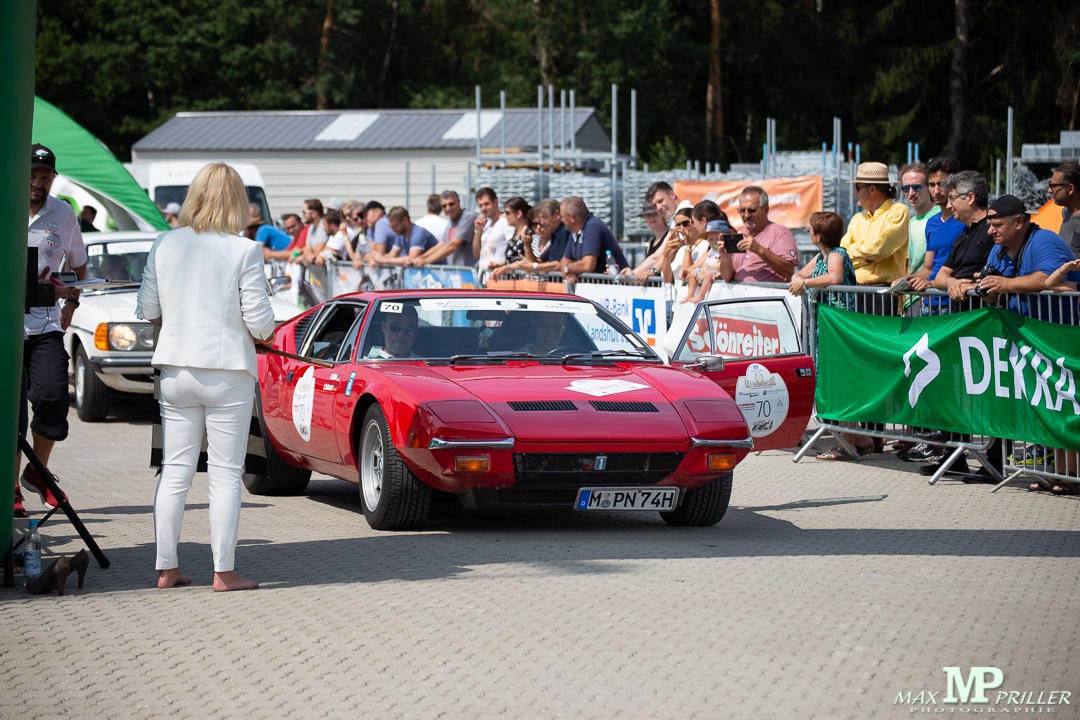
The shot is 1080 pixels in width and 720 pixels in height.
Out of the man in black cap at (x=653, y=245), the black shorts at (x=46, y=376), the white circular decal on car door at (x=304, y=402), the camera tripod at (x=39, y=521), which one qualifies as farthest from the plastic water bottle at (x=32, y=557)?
the man in black cap at (x=653, y=245)

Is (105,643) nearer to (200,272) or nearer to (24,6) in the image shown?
(200,272)

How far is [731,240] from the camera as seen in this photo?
40.2ft

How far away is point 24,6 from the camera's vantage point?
6.21m

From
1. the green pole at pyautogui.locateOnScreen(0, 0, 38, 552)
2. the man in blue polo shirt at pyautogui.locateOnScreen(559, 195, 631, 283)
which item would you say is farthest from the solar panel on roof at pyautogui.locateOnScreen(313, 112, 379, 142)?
the green pole at pyautogui.locateOnScreen(0, 0, 38, 552)

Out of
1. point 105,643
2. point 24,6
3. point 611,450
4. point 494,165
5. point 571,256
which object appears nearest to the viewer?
point 105,643

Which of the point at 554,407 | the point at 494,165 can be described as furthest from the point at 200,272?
the point at 494,165

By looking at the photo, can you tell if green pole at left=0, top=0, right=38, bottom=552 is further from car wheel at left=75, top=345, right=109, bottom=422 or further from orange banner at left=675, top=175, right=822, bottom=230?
orange banner at left=675, top=175, right=822, bottom=230

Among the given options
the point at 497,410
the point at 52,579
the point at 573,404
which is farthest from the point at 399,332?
the point at 52,579

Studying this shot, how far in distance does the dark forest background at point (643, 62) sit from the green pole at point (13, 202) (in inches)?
1747

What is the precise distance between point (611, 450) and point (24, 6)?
353cm

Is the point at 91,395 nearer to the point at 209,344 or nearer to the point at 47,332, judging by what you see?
the point at 47,332

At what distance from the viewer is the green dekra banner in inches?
382

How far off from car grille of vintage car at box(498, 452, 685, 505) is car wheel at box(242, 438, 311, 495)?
255cm

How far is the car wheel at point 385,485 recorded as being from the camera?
813 cm
